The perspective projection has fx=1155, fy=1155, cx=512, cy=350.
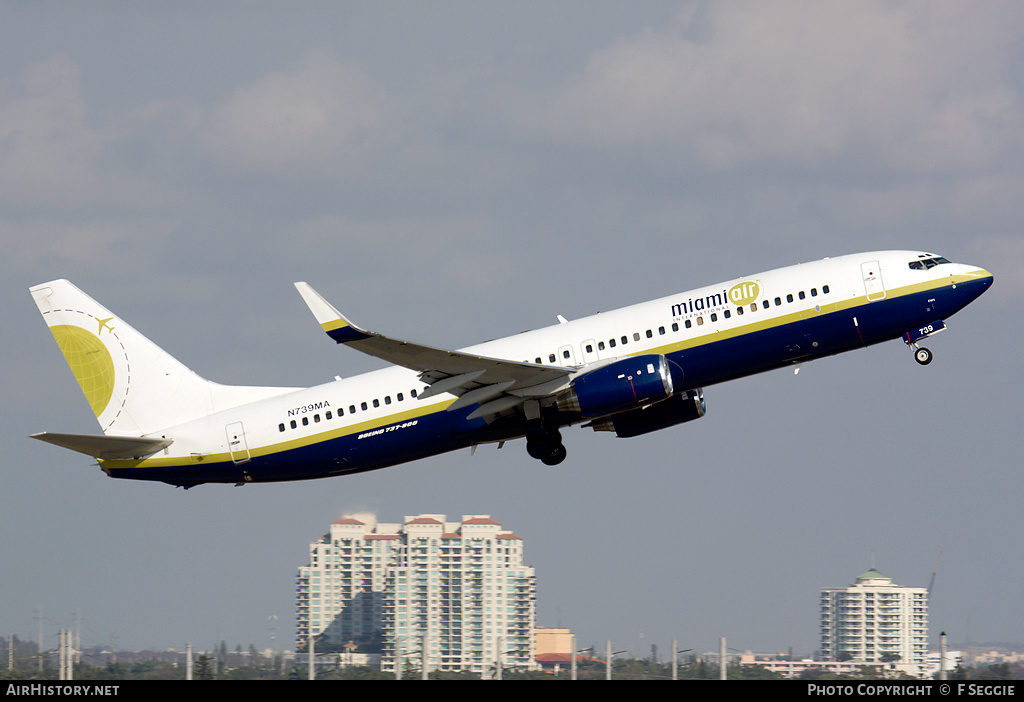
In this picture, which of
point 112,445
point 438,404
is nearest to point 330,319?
point 438,404

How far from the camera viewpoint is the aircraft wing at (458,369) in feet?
120

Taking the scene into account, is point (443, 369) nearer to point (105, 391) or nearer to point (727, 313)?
point (727, 313)

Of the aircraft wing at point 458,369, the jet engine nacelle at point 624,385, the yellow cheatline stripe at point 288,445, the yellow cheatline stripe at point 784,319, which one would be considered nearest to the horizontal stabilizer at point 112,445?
the yellow cheatline stripe at point 288,445

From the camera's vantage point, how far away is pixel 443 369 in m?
40.2

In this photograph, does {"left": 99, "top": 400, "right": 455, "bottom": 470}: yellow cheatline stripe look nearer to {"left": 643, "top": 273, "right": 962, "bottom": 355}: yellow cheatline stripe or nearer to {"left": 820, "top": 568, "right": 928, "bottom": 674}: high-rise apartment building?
{"left": 643, "top": 273, "right": 962, "bottom": 355}: yellow cheatline stripe

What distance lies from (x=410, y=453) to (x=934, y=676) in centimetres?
2083

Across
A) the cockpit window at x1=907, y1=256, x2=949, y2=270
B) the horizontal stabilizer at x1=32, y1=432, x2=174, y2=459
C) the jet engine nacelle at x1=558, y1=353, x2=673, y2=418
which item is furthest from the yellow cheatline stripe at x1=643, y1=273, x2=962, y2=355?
the horizontal stabilizer at x1=32, y1=432, x2=174, y2=459

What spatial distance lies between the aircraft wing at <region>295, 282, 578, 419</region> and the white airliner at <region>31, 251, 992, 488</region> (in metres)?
0.07

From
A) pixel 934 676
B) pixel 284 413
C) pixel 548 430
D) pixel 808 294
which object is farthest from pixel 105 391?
pixel 934 676

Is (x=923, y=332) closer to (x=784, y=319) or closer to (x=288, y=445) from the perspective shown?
(x=784, y=319)

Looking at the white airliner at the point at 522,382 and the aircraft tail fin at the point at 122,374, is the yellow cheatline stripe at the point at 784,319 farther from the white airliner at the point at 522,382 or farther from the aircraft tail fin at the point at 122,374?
the aircraft tail fin at the point at 122,374

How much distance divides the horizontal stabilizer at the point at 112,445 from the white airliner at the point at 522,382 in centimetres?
6
